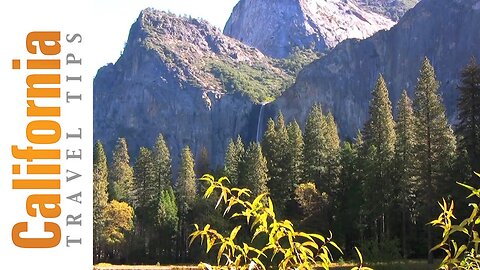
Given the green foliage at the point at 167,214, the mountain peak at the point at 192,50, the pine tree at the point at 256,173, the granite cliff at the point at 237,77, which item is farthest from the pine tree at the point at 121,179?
the mountain peak at the point at 192,50

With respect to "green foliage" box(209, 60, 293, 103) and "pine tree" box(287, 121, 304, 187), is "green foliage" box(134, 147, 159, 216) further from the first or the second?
"green foliage" box(209, 60, 293, 103)

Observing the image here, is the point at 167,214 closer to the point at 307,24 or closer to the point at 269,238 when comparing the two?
the point at 269,238

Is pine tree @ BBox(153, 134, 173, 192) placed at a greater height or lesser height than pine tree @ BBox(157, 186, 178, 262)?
greater

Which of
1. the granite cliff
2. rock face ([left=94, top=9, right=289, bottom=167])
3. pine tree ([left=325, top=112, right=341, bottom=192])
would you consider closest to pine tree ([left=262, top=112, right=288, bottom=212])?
pine tree ([left=325, top=112, right=341, bottom=192])

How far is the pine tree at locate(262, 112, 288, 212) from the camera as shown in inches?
1687

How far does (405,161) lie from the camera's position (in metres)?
34.1

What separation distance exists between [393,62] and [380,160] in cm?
6176

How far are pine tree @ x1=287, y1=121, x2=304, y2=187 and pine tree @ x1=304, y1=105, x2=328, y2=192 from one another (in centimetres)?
46

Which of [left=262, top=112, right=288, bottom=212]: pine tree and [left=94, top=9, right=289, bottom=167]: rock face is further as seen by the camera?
[left=94, top=9, right=289, bottom=167]: rock face

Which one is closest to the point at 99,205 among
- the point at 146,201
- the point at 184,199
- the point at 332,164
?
the point at 146,201

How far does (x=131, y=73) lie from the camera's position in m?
145

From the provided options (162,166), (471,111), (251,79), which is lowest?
(162,166)

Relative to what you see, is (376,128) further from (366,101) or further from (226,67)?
(226,67)

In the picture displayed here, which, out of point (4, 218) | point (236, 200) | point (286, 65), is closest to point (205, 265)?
point (236, 200)
